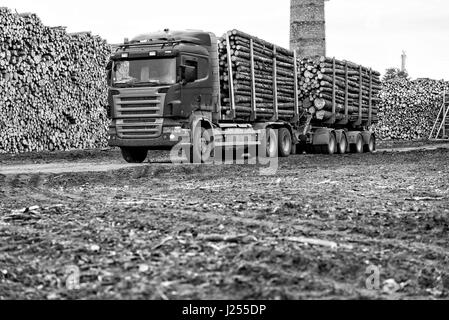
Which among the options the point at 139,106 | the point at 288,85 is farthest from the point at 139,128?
the point at 288,85

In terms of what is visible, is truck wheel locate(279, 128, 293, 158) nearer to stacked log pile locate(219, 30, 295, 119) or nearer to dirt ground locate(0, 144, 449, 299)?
stacked log pile locate(219, 30, 295, 119)

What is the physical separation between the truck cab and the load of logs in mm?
1332

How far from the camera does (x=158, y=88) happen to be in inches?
777

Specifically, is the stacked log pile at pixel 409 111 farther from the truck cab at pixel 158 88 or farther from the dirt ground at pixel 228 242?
the dirt ground at pixel 228 242

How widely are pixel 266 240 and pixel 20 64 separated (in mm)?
19358

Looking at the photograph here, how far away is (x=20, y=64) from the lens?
2469 centimetres

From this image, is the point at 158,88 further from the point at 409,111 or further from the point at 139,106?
the point at 409,111

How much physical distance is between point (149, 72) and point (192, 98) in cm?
122

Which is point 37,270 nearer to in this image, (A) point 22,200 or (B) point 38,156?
(A) point 22,200

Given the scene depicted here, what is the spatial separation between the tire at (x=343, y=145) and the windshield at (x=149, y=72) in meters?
10.6

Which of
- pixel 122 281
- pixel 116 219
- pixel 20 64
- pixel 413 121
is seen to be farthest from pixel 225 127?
pixel 413 121

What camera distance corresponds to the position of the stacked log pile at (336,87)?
26.9 metres

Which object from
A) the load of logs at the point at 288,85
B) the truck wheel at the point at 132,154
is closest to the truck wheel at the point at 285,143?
the load of logs at the point at 288,85

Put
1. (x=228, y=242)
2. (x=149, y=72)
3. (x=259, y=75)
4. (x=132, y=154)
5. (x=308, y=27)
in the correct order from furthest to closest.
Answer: (x=308, y=27) → (x=259, y=75) → (x=132, y=154) → (x=149, y=72) → (x=228, y=242)
